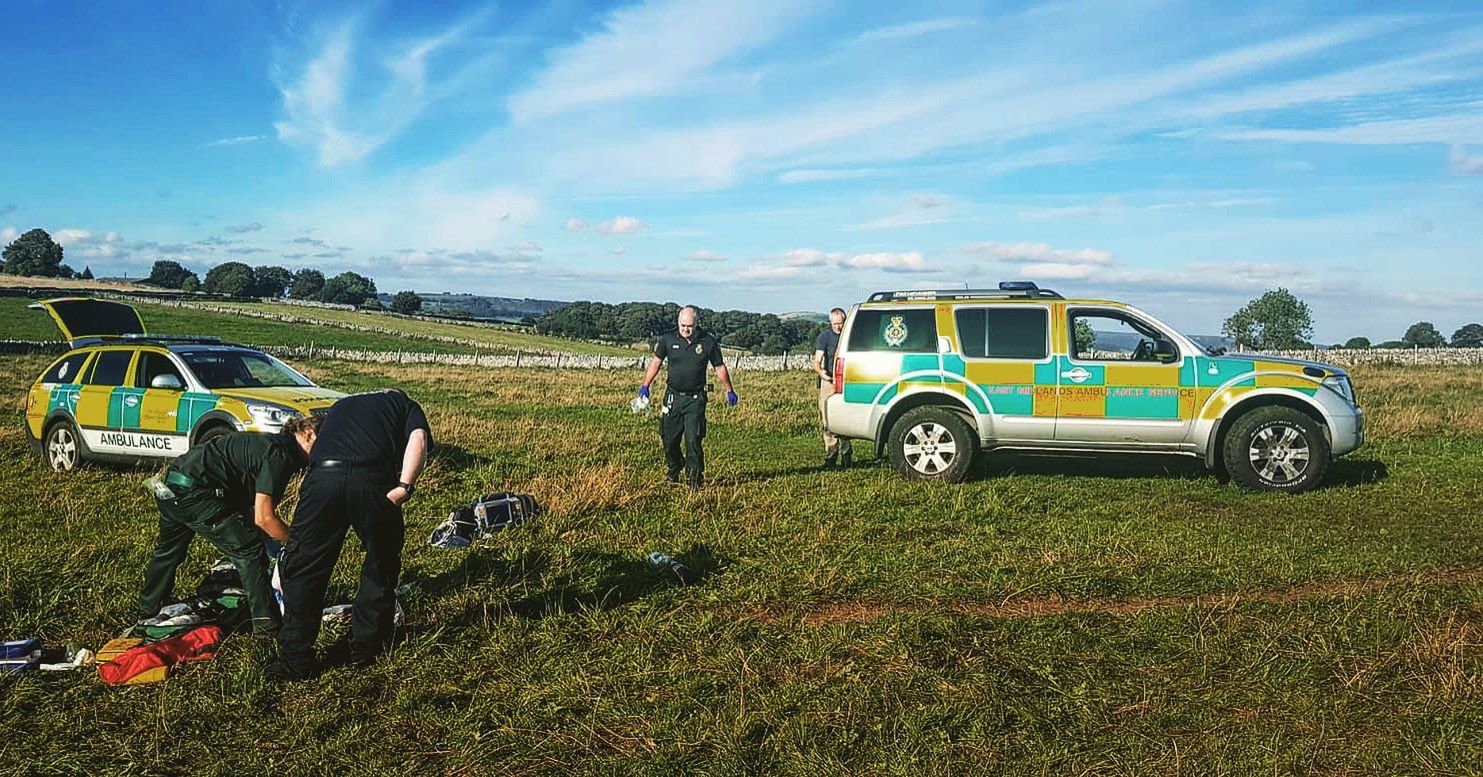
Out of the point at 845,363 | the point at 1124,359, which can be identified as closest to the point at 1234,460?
the point at 1124,359

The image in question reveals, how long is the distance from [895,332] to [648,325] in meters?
76.9

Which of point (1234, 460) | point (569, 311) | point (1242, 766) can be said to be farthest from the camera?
point (569, 311)

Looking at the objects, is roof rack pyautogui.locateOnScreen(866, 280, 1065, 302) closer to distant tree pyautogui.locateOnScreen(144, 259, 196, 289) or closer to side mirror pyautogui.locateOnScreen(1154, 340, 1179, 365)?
side mirror pyautogui.locateOnScreen(1154, 340, 1179, 365)

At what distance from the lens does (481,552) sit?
→ 22.4 ft

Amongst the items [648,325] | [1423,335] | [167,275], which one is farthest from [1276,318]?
[167,275]

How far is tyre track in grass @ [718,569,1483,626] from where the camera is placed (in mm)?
5477

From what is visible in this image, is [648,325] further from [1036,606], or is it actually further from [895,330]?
[1036,606]

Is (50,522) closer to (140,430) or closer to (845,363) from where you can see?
(140,430)

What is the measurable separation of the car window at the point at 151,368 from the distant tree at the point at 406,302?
4104 inches

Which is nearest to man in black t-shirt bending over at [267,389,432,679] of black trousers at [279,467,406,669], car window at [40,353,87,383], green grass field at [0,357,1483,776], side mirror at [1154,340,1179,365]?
black trousers at [279,467,406,669]

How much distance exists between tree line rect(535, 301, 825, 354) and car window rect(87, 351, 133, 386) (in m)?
60.8

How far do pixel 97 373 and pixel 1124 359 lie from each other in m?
11.5

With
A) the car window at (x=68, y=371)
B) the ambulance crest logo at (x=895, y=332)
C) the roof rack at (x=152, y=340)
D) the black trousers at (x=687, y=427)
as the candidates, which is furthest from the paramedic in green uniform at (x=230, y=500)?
the car window at (x=68, y=371)

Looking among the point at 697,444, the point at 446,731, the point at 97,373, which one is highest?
the point at 97,373
